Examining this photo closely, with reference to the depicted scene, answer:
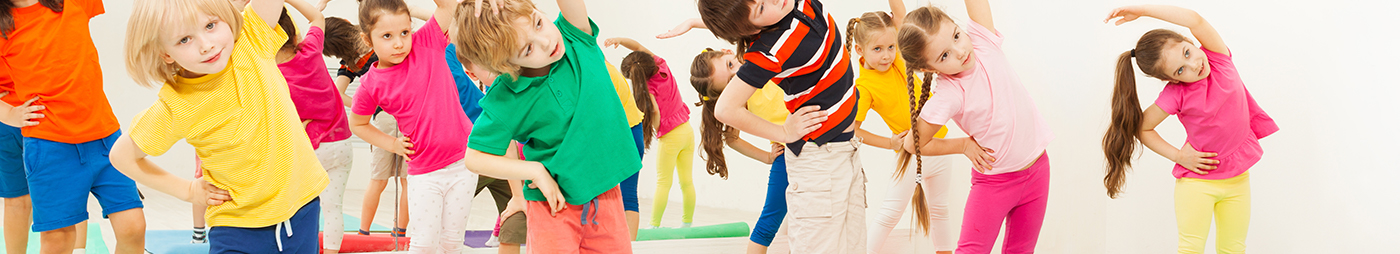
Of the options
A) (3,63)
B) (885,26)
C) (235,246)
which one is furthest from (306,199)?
(885,26)

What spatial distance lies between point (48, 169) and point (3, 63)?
412mm

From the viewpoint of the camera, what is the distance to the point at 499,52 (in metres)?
1.64

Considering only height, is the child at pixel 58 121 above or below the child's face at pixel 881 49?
below

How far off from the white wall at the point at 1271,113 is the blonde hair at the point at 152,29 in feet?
10.5

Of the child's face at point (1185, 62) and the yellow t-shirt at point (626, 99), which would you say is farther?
the yellow t-shirt at point (626, 99)

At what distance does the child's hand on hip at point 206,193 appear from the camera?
71.0 inches

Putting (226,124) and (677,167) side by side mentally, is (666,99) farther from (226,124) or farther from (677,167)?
(226,124)

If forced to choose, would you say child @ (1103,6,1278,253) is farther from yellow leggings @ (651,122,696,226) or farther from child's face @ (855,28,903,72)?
yellow leggings @ (651,122,696,226)

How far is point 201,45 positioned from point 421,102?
1.06 metres

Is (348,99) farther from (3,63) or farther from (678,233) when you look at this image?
(678,233)

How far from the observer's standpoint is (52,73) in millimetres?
2594

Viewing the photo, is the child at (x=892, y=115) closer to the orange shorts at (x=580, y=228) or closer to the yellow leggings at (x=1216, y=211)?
the yellow leggings at (x=1216, y=211)

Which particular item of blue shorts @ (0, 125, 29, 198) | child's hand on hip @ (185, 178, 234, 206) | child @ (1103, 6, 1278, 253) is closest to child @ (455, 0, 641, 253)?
child's hand on hip @ (185, 178, 234, 206)

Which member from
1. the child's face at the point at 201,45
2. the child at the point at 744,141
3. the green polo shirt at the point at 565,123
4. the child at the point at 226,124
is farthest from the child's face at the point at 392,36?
the child at the point at 744,141
